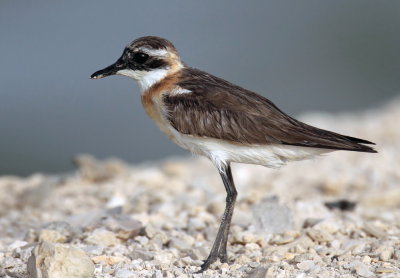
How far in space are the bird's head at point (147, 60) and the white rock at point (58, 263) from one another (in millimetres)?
1708

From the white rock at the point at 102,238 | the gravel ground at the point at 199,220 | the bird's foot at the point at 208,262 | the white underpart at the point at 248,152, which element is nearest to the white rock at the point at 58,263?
the gravel ground at the point at 199,220

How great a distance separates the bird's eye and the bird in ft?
0.84

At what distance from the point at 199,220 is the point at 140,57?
1880 mm

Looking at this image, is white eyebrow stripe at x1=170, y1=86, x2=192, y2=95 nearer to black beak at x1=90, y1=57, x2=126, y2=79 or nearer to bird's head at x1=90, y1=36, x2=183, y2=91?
bird's head at x1=90, y1=36, x2=183, y2=91

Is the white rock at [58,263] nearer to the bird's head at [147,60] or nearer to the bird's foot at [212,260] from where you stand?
the bird's foot at [212,260]

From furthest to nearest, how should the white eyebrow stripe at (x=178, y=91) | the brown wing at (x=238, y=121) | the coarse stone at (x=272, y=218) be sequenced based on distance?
the coarse stone at (x=272, y=218) < the white eyebrow stripe at (x=178, y=91) < the brown wing at (x=238, y=121)

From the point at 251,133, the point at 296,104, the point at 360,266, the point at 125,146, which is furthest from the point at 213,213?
the point at 296,104

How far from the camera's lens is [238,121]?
18.2 ft

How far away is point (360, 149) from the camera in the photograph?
5375mm

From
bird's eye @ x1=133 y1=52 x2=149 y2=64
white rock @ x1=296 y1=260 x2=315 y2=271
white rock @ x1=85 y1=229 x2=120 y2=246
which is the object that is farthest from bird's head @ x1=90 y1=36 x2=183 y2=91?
white rock @ x1=296 y1=260 x2=315 y2=271

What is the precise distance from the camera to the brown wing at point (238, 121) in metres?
5.48

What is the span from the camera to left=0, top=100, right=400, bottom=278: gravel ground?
5164 mm

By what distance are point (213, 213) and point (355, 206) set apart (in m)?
1.57

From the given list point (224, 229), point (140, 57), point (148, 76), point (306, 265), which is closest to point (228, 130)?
point (224, 229)
